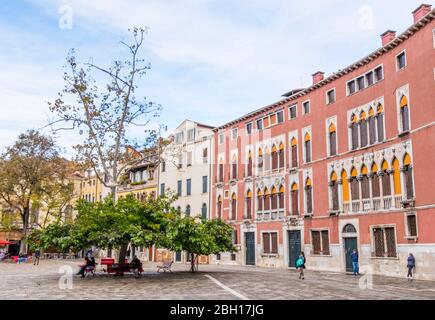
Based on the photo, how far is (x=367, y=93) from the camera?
3056cm

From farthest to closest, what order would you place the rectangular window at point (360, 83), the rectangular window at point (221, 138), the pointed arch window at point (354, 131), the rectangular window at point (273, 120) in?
the rectangular window at point (221, 138)
the rectangular window at point (273, 120)
the pointed arch window at point (354, 131)
the rectangular window at point (360, 83)

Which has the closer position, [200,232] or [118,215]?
[118,215]

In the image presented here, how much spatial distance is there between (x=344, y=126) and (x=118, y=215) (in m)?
17.3

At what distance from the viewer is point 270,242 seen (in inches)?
1543

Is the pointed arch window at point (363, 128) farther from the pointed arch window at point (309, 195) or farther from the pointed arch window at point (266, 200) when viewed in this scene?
the pointed arch window at point (266, 200)

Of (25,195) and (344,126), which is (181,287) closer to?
(344,126)

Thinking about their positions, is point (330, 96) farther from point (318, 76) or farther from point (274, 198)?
point (274, 198)

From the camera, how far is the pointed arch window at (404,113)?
2722 cm

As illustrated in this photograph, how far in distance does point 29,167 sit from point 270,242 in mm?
24082

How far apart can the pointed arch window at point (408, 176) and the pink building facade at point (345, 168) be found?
0.06 m

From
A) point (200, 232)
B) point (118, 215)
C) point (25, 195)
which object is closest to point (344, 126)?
point (200, 232)

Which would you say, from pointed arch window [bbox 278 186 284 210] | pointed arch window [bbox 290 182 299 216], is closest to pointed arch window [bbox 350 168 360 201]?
pointed arch window [bbox 290 182 299 216]

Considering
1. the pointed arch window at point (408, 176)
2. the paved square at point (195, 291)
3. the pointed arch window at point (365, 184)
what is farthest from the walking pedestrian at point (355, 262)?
the paved square at point (195, 291)
